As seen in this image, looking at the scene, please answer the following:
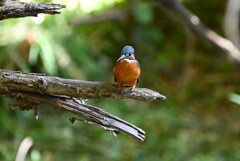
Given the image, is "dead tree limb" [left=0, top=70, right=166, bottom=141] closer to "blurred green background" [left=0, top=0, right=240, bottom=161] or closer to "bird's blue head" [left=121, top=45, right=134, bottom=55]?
"bird's blue head" [left=121, top=45, right=134, bottom=55]

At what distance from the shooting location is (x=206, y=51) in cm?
411

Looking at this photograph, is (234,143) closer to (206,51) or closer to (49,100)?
(206,51)

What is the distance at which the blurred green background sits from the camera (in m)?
2.88

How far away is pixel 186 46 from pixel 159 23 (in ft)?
0.94

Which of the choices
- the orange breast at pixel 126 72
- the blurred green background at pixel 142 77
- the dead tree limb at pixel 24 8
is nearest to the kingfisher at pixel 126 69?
the orange breast at pixel 126 72

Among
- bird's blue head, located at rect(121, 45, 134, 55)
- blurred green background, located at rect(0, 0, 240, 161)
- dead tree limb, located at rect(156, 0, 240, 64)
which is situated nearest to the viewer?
bird's blue head, located at rect(121, 45, 134, 55)

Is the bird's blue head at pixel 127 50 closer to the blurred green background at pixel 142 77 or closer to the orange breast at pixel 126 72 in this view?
the orange breast at pixel 126 72

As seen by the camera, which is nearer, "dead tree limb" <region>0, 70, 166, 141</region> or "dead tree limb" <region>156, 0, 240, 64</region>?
"dead tree limb" <region>0, 70, 166, 141</region>

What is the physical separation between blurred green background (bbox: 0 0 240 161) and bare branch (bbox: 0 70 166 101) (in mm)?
1132

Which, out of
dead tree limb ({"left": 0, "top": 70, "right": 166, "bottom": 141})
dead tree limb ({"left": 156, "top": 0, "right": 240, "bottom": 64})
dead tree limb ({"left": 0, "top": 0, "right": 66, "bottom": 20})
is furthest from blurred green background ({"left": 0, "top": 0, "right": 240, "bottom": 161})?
dead tree limb ({"left": 0, "top": 0, "right": 66, "bottom": 20})

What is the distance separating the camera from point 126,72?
125 centimetres

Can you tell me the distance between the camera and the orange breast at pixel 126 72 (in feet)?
4.07

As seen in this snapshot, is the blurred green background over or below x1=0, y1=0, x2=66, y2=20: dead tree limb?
over

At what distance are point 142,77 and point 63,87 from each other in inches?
96.6
